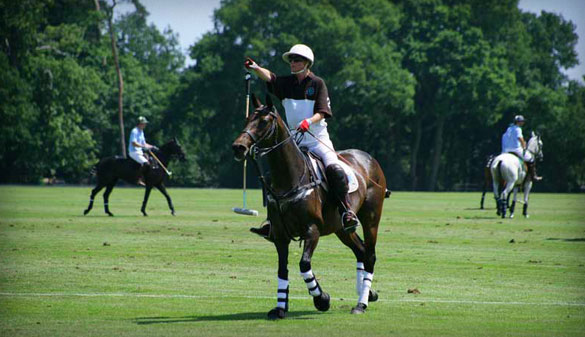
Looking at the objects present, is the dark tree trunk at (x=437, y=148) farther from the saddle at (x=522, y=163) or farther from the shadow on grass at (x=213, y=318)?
the shadow on grass at (x=213, y=318)

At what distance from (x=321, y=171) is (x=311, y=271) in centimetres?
130

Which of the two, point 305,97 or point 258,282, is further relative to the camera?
point 258,282

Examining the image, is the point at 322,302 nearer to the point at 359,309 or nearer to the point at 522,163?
the point at 359,309

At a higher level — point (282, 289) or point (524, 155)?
point (524, 155)

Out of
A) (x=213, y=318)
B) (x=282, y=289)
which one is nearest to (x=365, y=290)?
(x=282, y=289)

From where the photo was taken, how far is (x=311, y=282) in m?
10.8

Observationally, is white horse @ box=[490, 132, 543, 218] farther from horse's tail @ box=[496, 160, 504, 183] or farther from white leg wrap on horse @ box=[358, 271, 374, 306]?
white leg wrap on horse @ box=[358, 271, 374, 306]

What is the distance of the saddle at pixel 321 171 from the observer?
11.3 metres

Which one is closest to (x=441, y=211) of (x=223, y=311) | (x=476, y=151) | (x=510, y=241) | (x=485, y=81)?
(x=510, y=241)

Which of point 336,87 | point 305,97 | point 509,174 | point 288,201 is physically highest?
point 336,87

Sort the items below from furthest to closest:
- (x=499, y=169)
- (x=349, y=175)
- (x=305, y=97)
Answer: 1. (x=499, y=169)
2. (x=349, y=175)
3. (x=305, y=97)

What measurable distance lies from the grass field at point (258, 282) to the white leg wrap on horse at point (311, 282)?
0.28m

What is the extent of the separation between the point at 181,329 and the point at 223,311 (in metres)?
1.41

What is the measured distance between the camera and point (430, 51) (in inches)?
3054
